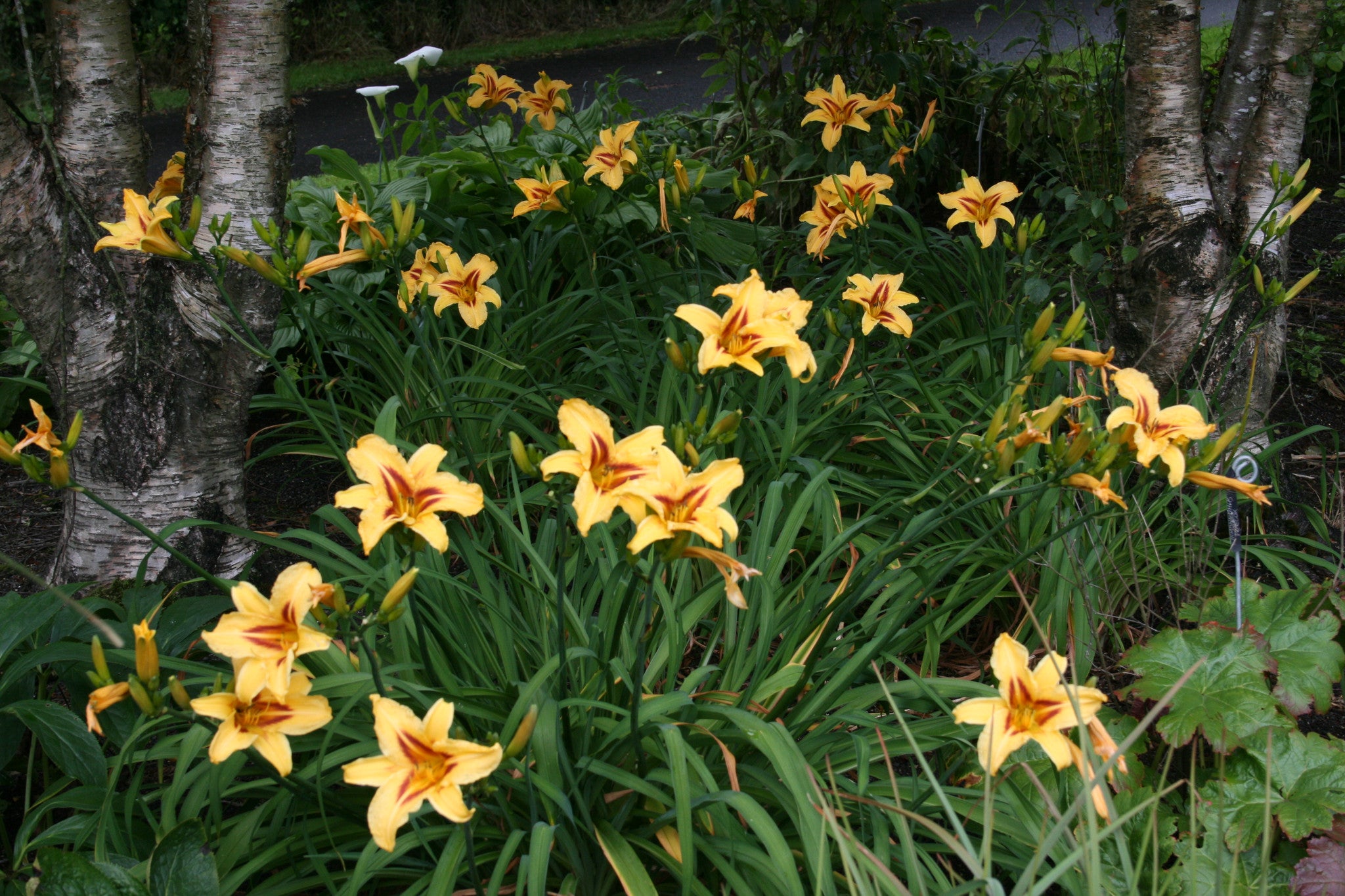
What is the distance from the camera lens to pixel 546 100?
9.46 ft

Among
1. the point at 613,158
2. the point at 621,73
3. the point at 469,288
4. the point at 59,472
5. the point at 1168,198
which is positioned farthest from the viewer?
the point at 621,73

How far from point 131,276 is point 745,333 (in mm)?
1437

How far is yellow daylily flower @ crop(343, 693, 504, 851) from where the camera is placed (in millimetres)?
1007

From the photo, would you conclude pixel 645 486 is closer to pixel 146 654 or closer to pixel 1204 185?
pixel 146 654

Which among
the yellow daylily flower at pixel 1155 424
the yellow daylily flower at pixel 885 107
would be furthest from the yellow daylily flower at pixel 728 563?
the yellow daylily flower at pixel 885 107

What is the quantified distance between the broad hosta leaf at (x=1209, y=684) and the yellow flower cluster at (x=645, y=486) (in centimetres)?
88

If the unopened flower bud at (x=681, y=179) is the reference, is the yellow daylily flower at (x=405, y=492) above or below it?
below

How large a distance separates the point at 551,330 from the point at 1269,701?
6.54 ft

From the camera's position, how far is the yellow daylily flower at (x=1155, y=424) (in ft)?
4.41

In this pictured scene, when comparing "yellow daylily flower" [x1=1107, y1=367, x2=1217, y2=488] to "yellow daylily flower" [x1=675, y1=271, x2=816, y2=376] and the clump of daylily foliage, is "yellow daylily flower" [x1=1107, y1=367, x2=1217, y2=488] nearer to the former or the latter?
the clump of daylily foliage

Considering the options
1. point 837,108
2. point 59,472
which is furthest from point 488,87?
point 59,472

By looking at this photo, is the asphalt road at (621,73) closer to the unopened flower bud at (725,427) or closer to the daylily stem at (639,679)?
the unopened flower bud at (725,427)

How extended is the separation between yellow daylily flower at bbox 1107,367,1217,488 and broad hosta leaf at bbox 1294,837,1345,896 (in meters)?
0.60

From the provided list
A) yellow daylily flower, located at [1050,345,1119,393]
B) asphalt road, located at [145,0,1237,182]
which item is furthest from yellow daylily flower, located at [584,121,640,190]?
asphalt road, located at [145,0,1237,182]
